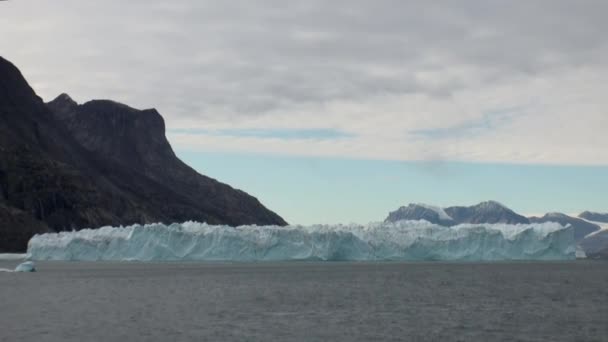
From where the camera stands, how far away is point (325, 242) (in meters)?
96.9

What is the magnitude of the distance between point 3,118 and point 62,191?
106ft

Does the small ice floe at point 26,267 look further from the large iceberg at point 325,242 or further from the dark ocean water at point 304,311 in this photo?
the large iceberg at point 325,242

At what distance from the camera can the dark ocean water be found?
32.8 meters

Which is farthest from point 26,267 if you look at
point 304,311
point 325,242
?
point 304,311

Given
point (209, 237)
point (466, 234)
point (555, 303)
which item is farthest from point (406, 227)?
point (555, 303)

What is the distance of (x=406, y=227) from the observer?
99625 millimetres

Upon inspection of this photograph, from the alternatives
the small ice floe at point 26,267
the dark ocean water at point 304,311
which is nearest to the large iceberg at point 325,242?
the small ice floe at point 26,267

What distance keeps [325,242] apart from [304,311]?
55.7 meters

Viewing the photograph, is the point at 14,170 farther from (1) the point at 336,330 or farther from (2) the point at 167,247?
(1) the point at 336,330

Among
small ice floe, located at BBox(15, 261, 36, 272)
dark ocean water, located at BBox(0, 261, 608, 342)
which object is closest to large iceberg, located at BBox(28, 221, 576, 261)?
small ice floe, located at BBox(15, 261, 36, 272)

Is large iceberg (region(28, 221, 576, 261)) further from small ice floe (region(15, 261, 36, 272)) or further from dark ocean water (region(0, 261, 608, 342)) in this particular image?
dark ocean water (region(0, 261, 608, 342))

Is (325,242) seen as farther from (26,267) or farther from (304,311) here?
(304,311)

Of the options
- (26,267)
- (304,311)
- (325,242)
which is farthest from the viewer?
(325,242)

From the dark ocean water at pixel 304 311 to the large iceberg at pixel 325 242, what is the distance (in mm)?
30690
